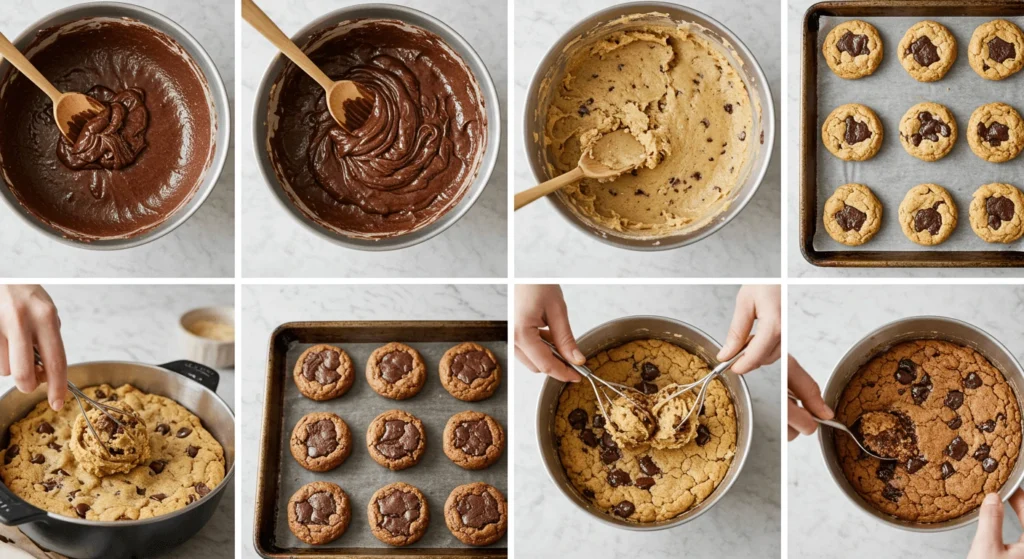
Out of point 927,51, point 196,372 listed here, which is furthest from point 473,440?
point 927,51

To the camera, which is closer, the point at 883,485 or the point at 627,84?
the point at 883,485

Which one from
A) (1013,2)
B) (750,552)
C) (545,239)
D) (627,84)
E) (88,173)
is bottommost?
(750,552)

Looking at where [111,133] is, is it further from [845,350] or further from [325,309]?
[845,350]

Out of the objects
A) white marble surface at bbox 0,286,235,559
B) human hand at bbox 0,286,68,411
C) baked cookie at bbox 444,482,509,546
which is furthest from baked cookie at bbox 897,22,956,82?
human hand at bbox 0,286,68,411

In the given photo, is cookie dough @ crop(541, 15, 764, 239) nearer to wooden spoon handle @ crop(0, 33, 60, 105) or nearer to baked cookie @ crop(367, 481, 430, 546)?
baked cookie @ crop(367, 481, 430, 546)

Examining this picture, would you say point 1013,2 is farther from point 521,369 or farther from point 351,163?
point 351,163

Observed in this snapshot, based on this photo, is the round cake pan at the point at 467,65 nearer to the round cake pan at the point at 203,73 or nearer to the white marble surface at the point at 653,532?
the round cake pan at the point at 203,73

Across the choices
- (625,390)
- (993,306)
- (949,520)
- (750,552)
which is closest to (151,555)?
(625,390)
